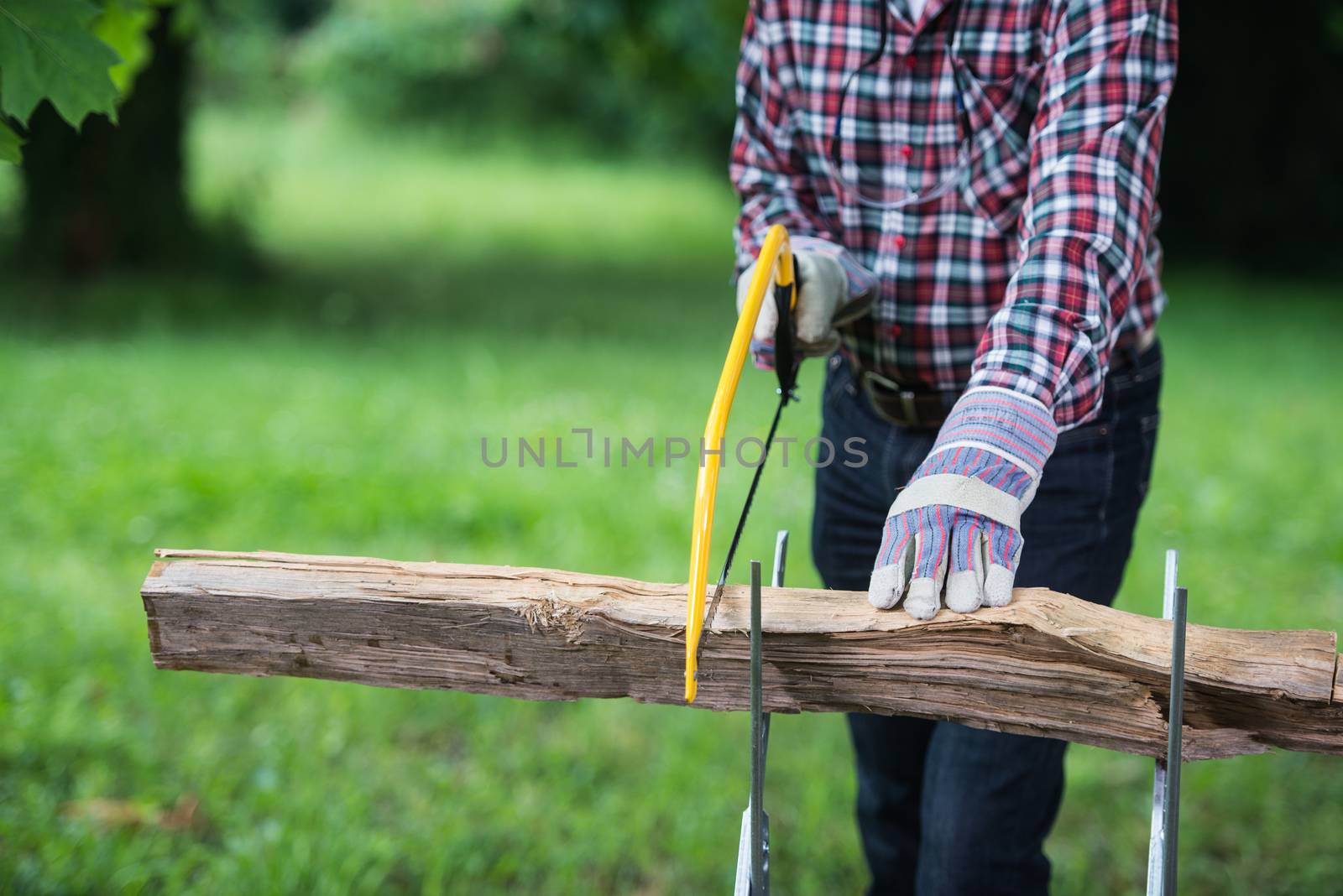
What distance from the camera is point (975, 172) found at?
197 cm

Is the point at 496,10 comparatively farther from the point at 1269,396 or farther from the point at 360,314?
the point at 1269,396

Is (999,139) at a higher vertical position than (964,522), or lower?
higher

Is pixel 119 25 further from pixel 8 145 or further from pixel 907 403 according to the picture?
pixel 907 403

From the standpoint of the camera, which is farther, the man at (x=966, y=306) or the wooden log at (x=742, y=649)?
the man at (x=966, y=306)

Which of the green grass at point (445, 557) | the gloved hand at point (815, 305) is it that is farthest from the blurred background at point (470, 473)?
the gloved hand at point (815, 305)

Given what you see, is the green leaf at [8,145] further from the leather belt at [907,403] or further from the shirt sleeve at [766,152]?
the leather belt at [907,403]

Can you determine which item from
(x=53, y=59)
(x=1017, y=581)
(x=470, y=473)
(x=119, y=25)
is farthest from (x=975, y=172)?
(x=470, y=473)

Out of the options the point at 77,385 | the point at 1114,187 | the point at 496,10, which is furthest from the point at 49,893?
the point at 496,10

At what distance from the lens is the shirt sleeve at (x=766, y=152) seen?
2.13 meters

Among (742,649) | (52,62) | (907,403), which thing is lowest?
(742,649)

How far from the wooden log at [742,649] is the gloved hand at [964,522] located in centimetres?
4

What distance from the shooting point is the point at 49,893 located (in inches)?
107

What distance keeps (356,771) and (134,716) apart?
2.58 feet

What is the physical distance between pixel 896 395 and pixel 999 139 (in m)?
0.46
